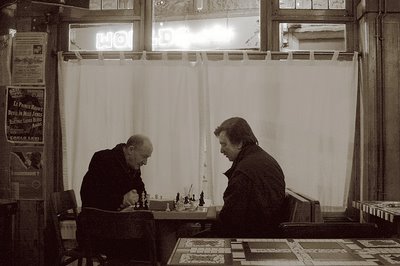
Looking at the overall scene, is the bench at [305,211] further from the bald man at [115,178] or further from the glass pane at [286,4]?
the glass pane at [286,4]

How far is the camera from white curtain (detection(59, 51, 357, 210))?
6.27 metres

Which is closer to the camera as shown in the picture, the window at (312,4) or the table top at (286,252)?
the table top at (286,252)

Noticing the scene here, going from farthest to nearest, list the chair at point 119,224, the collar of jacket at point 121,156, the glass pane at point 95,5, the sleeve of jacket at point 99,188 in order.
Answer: the glass pane at point 95,5 < the collar of jacket at point 121,156 < the sleeve of jacket at point 99,188 < the chair at point 119,224

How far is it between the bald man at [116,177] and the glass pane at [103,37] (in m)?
1.70

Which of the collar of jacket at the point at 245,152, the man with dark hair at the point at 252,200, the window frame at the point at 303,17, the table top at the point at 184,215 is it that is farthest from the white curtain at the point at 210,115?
the man with dark hair at the point at 252,200

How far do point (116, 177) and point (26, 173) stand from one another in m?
1.67

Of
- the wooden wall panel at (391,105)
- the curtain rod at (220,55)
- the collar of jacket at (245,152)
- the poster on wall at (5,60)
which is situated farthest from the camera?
the poster on wall at (5,60)

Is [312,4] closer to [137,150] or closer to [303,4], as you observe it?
[303,4]

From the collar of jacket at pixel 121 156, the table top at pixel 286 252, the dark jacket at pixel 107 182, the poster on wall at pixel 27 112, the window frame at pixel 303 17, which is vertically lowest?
the table top at pixel 286 252

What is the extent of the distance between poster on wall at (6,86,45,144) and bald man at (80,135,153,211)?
141 cm

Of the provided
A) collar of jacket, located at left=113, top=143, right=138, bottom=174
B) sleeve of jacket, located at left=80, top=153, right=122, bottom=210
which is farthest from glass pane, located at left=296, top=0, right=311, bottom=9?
sleeve of jacket, located at left=80, top=153, right=122, bottom=210

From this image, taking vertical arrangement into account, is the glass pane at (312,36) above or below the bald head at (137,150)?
above

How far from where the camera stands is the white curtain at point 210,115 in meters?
6.27

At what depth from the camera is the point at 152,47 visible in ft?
22.0
